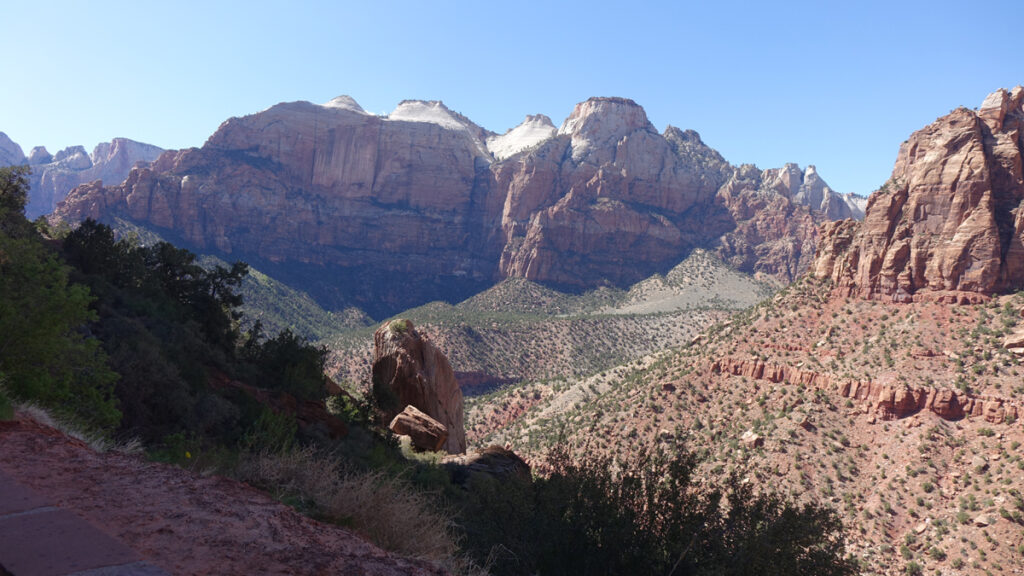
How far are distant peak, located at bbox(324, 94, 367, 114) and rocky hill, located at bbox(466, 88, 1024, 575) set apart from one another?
6130 inches

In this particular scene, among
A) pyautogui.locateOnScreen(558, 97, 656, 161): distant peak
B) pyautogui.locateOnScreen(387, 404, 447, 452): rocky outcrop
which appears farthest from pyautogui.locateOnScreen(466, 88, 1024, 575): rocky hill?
pyautogui.locateOnScreen(558, 97, 656, 161): distant peak

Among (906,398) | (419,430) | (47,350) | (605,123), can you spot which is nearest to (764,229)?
(605,123)

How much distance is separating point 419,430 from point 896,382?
98.1 ft

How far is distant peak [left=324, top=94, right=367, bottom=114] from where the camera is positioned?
7008 inches

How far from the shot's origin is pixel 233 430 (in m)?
14.1

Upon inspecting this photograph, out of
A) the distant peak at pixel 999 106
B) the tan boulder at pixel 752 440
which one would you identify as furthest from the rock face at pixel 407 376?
the distant peak at pixel 999 106

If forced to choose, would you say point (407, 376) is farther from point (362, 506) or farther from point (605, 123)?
point (605, 123)

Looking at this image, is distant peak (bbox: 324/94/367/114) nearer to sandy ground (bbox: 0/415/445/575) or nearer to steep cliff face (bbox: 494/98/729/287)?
steep cliff face (bbox: 494/98/729/287)

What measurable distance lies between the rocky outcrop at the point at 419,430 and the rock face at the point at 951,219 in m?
38.3

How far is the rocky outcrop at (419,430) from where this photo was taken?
22891mm

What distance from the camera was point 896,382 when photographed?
3278 centimetres

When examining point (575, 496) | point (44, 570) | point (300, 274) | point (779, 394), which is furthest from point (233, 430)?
point (300, 274)

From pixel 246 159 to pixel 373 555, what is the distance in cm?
17150

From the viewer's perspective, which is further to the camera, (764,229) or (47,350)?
(764,229)
